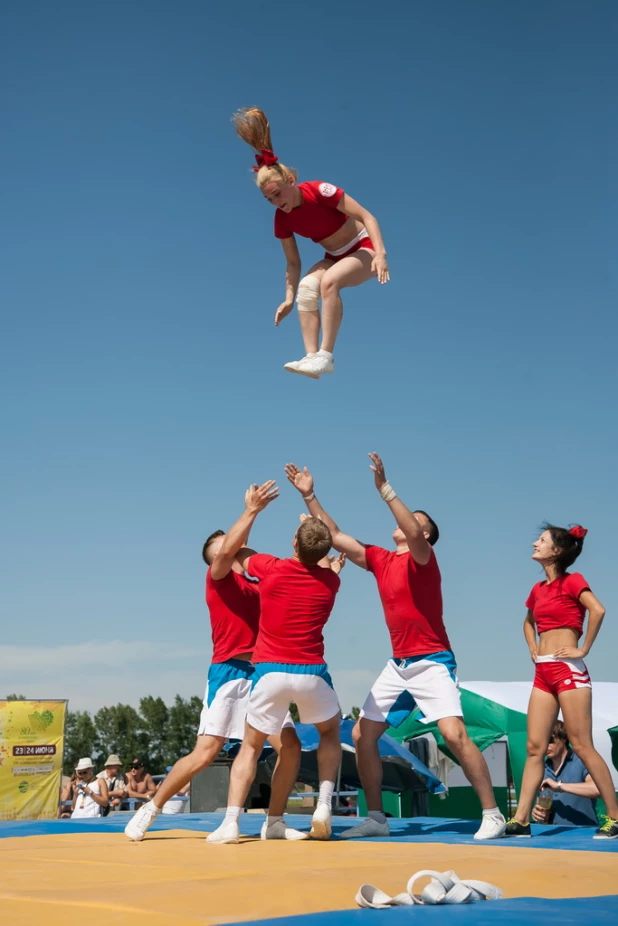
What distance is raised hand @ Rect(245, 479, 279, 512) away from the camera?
19.6 feet

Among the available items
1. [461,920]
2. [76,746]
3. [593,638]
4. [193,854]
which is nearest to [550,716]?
[593,638]

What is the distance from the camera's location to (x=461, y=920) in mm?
2609

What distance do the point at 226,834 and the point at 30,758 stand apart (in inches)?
419

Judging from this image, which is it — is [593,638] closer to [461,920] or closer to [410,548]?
[410,548]

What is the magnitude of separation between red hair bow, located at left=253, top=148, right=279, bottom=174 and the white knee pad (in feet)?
2.32

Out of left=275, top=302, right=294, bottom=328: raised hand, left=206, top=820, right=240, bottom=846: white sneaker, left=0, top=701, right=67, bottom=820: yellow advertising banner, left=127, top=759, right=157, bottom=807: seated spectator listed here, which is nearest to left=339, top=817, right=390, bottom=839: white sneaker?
left=206, top=820, right=240, bottom=846: white sneaker

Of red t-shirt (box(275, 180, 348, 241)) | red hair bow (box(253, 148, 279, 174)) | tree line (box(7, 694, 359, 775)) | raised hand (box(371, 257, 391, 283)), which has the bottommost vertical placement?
tree line (box(7, 694, 359, 775))

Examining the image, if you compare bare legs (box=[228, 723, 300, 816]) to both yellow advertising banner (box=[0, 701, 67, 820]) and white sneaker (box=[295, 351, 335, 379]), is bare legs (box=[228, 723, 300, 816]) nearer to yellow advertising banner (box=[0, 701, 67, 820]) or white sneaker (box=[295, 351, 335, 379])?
white sneaker (box=[295, 351, 335, 379])

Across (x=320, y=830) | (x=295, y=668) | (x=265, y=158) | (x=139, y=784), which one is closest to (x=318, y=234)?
(x=265, y=158)

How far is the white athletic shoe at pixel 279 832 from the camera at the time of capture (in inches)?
217

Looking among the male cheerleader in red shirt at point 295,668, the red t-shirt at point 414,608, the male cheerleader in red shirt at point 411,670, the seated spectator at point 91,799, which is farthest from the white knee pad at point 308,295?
the seated spectator at point 91,799

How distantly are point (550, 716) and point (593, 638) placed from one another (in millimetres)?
580

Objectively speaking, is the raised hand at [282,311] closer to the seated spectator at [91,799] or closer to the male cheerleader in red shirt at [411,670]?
the male cheerleader in red shirt at [411,670]

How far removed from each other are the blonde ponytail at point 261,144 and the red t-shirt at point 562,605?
304 centimetres
